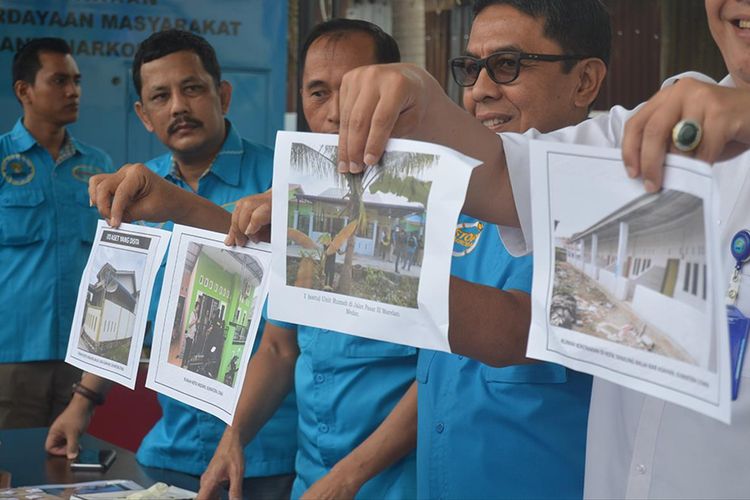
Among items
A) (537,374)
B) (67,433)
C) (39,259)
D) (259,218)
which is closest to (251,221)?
(259,218)

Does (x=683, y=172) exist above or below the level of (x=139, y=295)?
above

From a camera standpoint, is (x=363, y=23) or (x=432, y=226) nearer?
(x=432, y=226)

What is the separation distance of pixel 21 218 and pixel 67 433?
1.94m

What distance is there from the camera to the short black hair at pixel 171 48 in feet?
9.39

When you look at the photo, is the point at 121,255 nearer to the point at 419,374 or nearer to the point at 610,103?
the point at 419,374

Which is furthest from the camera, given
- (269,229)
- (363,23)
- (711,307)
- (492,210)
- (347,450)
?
(363,23)

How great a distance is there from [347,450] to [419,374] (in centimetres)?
37

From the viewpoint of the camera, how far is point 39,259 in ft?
13.0

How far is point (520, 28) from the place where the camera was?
1.60 metres

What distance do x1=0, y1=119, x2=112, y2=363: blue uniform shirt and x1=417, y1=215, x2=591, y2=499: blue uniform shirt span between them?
9.12ft

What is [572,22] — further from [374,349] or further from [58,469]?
[58,469]

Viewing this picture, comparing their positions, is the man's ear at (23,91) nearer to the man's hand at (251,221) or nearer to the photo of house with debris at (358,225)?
the man's hand at (251,221)

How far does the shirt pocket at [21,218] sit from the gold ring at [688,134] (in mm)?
3576

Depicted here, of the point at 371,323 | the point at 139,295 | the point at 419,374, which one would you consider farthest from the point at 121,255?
the point at 371,323
